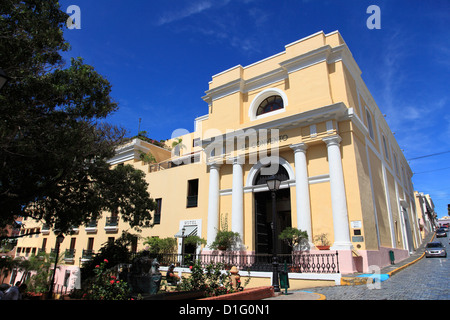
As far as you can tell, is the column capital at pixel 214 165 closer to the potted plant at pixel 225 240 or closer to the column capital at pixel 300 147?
the potted plant at pixel 225 240

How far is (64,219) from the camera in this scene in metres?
12.1

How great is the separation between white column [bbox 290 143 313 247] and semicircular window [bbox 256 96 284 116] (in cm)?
363

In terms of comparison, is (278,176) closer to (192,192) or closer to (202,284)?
(192,192)

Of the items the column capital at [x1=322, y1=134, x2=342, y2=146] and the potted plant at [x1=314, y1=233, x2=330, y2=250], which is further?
the column capital at [x1=322, y1=134, x2=342, y2=146]

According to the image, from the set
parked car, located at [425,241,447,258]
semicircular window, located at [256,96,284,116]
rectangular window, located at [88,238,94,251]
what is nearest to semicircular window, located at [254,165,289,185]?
semicircular window, located at [256,96,284,116]

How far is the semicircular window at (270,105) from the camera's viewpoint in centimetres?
1768

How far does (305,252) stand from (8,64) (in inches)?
516

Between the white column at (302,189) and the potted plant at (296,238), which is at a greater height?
the white column at (302,189)

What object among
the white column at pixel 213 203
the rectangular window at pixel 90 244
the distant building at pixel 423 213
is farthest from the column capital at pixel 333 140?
the distant building at pixel 423 213

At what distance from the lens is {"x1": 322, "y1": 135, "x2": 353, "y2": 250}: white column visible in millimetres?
12523

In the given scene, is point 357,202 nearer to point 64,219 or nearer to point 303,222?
point 303,222

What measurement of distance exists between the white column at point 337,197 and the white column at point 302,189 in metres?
1.20

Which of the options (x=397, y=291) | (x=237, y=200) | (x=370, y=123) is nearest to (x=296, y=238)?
(x=237, y=200)

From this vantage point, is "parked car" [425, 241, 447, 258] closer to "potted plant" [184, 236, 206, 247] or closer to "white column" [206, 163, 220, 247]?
"white column" [206, 163, 220, 247]
